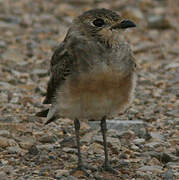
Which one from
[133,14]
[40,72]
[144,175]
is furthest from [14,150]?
[133,14]

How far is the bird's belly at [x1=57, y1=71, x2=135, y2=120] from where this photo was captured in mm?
5676

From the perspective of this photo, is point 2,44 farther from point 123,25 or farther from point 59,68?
point 123,25

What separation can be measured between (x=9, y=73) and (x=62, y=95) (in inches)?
158

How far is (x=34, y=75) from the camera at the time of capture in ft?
32.8

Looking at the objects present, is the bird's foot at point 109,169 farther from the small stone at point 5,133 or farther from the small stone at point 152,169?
the small stone at point 5,133

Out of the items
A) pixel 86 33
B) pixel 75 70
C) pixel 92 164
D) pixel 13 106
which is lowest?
pixel 92 164

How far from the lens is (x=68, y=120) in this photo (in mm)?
8047

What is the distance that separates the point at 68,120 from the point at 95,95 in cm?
239

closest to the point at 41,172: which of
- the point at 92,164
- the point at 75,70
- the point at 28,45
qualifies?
the point at 92,164

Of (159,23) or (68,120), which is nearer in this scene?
(68,120)

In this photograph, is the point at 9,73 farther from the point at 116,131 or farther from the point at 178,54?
the point at 178,54

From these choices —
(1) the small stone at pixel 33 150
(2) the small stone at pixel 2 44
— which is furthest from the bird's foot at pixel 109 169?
(2) the small stone at pixel 2 44

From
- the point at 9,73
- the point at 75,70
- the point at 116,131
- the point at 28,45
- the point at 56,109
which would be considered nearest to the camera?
the point at 75,70

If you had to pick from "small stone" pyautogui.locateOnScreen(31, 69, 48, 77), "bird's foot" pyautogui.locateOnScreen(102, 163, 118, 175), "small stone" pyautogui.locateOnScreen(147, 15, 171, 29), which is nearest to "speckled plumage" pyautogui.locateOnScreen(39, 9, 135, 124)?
"bird's foot" pyautogui.locateOnScreen(102, 163, 118, 175)
